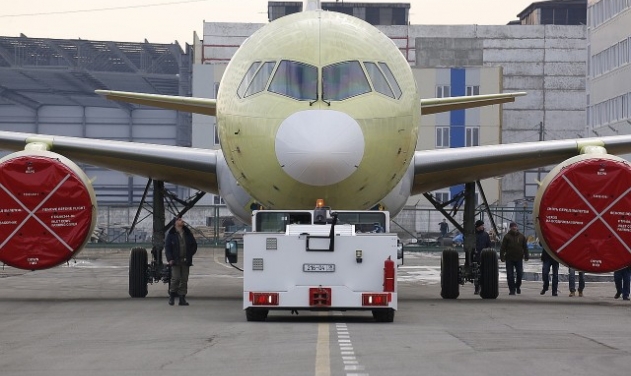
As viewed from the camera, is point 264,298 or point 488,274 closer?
point 264,298

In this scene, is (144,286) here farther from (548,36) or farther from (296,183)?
(548,36)

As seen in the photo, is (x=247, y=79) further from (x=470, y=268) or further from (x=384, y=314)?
(x=470, y=268)

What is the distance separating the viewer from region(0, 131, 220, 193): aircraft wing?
22562 mm

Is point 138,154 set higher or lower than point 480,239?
higher

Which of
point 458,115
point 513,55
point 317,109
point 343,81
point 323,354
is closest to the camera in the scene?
point 323,354

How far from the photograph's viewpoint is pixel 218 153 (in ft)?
73.8

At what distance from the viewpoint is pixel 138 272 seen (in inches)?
968

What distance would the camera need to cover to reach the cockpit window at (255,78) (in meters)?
18.9

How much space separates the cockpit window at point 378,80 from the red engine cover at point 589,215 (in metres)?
3.88

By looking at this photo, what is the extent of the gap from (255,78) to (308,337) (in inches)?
207

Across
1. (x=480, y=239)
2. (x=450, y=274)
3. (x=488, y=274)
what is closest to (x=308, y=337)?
(x=450, y=274)

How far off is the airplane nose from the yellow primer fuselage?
0.16m

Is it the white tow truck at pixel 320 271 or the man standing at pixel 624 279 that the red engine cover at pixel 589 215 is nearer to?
the white tow truck at pixel 320 271

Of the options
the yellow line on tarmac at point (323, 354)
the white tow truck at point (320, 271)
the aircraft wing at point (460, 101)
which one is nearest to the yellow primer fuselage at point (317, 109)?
the white tow truck at point (320, 271)
